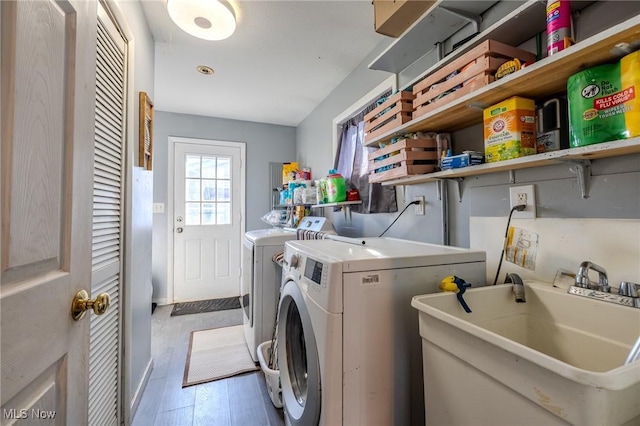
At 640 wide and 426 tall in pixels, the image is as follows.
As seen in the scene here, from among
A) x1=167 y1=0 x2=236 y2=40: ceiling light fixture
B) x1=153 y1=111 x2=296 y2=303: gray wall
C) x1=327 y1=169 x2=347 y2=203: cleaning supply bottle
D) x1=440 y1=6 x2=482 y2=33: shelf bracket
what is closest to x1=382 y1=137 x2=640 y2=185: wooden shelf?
x1=440 y1=6 x2=482 y2=33: shelf bracket

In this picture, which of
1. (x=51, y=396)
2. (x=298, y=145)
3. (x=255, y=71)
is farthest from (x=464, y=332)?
(x=298, y=145)

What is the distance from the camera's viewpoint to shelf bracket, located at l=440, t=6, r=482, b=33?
49.9 inches

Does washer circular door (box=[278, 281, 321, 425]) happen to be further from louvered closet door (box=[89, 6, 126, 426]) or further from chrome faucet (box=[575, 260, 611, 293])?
chrome faucet (box=[575, 260, 611, 293])

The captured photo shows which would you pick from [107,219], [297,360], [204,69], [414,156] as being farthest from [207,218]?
[414,156]

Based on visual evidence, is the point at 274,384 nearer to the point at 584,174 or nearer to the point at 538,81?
the point at 584,174

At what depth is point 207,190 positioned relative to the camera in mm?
3732

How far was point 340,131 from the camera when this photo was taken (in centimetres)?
276

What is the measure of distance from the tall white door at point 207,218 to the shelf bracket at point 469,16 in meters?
3.08

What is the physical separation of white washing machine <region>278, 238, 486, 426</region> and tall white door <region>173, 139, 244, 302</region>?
2.93 m

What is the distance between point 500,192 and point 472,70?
53 cm

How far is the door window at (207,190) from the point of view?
3.64 m

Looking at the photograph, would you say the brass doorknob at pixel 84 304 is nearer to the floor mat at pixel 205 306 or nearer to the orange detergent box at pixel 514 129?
the orange detergent box at pixel 514 129

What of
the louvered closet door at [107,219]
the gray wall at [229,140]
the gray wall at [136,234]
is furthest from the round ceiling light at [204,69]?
the gray wall at [229,140]

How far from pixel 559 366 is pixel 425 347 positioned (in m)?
0.41
